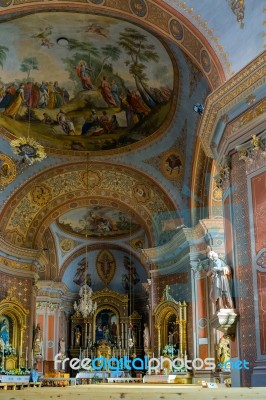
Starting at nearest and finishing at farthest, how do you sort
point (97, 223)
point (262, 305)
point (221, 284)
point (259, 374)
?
point (259, 374) → point (262, 305) → point (221, 284) → point (97, 223)

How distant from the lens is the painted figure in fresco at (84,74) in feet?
49.0

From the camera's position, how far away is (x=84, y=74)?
15289mm

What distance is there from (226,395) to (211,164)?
11718mm

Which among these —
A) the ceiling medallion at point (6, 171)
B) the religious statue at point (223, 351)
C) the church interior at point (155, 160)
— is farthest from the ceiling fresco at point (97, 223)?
the religious statue at point (223, 351)

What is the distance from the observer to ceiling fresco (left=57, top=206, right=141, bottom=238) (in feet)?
76.2

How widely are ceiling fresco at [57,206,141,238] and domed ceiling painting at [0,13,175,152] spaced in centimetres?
577

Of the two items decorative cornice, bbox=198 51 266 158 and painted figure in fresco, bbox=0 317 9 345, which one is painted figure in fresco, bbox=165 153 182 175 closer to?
decorative cornice, bbox=198 51 266 158

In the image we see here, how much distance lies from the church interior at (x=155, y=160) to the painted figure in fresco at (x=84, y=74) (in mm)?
30

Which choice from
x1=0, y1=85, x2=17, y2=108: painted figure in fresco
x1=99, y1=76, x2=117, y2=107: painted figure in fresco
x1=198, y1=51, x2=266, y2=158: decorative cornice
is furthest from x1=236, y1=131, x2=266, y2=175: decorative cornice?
x1=0, y1=85, x2=17, y2=108: painted figure in fresco

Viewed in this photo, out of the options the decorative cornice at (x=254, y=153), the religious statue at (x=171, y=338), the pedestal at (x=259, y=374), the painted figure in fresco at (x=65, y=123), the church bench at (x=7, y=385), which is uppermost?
the painted figure in fresco at (x=65, y=123)

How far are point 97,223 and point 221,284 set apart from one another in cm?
1539

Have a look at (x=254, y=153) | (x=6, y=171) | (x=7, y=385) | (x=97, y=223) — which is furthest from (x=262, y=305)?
(x=97, y=223)

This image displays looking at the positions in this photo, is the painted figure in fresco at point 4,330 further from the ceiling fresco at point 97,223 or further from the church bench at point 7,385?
the ceiling fresco at point 97,223

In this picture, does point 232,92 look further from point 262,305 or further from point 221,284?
point 262,305
